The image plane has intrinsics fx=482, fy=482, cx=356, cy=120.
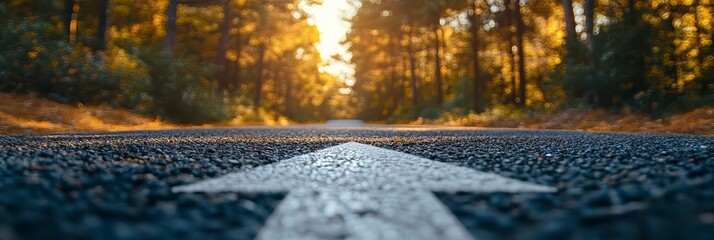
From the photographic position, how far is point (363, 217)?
1987 millimetres

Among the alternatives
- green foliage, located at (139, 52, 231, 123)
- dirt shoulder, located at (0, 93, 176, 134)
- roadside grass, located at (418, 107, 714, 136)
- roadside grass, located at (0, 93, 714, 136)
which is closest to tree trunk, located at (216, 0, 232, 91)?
green foliage, located at (139, 52, 231, 123)

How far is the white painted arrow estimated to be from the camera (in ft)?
5.86

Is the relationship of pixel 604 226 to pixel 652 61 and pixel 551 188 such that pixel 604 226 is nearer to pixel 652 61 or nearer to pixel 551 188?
pixel 551 188

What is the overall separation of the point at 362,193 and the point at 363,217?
0.54 metres

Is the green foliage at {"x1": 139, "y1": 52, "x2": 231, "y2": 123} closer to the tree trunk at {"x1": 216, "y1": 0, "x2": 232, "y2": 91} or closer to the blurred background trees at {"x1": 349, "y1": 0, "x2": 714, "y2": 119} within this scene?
the tree trunk at {"x1": 216, "y1": 0, "x2": 232, "y2": 91}

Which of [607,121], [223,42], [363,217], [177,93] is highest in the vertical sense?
[223,42]

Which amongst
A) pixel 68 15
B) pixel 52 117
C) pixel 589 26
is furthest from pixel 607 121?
pixel 68 15

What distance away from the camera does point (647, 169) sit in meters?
3.39

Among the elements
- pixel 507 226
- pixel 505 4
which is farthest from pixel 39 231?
pixel 505 4

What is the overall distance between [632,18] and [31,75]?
17389 mm

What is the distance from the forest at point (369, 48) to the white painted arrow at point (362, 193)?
11564 millimetres

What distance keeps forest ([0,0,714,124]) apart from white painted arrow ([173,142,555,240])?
11564 millimetres

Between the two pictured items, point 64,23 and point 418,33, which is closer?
point 64,23

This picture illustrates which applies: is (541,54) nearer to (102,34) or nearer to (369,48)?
(369,48)
